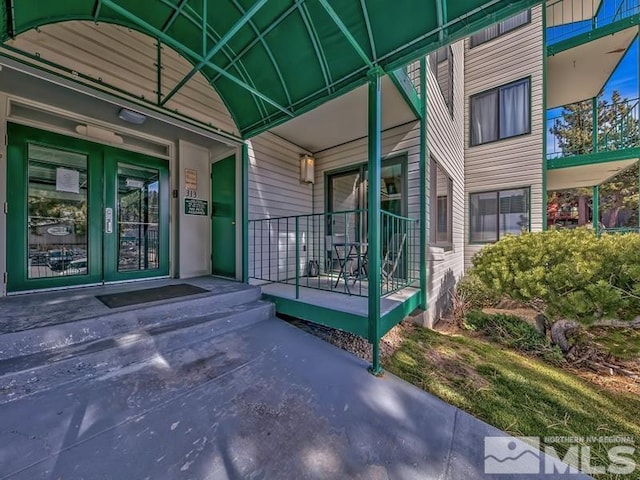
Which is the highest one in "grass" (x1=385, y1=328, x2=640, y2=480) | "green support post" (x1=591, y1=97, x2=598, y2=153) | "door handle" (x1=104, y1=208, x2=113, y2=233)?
"green support post" (x1=591, y1=97, x2=598, y2=153)

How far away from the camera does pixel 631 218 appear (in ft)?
42.7

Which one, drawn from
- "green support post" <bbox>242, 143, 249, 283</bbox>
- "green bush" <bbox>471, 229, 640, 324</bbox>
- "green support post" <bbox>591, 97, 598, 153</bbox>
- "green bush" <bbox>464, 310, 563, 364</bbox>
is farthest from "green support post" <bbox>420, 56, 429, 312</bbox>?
"green support post" <bbox>591, 97, 598, 153</bbox>

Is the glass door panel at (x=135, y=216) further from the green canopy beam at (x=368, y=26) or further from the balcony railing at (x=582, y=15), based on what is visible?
the balcony railing at (x=582, y=15)

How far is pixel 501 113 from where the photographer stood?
7344 millimetres

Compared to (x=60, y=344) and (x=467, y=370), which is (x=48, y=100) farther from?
(x=467, y=370)

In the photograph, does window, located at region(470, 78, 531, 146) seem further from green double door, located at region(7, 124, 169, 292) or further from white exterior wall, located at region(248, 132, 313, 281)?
green double door, located at region(7, 124, 169, 292)

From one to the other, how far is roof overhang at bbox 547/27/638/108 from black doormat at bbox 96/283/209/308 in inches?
390

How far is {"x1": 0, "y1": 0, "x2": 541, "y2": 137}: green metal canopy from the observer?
2.10 meters

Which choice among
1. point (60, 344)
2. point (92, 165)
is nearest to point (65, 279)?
point (92, 165)

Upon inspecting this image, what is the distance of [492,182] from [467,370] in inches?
243

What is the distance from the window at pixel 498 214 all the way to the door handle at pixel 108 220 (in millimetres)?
8326

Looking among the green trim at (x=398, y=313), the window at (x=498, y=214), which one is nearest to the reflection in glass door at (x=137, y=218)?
the green trim at (x=398, y=313)

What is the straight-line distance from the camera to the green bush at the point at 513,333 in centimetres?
383

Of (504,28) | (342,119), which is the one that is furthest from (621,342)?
(504,28)
